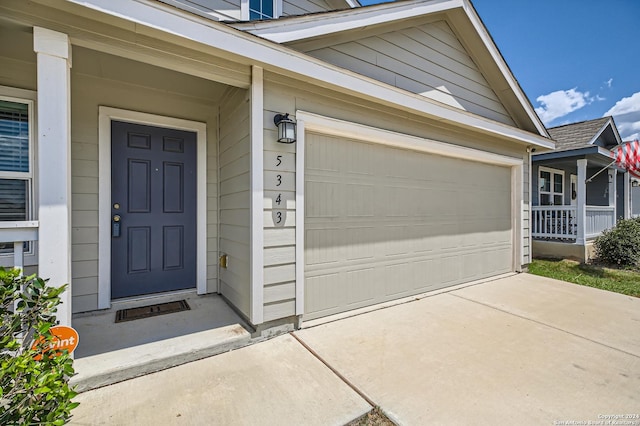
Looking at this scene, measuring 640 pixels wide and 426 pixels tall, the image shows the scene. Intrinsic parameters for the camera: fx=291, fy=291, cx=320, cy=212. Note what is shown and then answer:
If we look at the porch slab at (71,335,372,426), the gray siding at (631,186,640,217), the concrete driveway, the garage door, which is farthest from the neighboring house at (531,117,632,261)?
the porch slab at (71,335,372,426)

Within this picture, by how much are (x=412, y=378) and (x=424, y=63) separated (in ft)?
12.5

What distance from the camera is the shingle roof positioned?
7.13m

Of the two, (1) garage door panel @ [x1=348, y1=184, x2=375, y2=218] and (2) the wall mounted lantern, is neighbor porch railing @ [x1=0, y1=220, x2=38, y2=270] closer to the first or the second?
(2) the wall mounted lantern

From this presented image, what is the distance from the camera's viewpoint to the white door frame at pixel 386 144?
280 cm

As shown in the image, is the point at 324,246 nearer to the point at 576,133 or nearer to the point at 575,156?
the point at 575,156

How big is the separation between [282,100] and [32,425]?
2581mm

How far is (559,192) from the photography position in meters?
8.81

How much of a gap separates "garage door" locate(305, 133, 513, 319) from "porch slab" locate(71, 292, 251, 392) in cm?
88

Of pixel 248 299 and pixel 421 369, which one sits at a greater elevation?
pixel 248 299

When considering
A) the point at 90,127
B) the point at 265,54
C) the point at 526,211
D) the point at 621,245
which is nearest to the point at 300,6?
the point at 265,54

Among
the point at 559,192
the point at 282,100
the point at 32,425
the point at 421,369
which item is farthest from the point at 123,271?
the point at 559,192

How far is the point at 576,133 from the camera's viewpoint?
307 inches

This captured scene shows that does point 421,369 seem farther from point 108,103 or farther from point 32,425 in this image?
point 108,103

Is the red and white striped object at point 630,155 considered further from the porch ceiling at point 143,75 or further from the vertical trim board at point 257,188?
the porch ceiling at point 143,75
